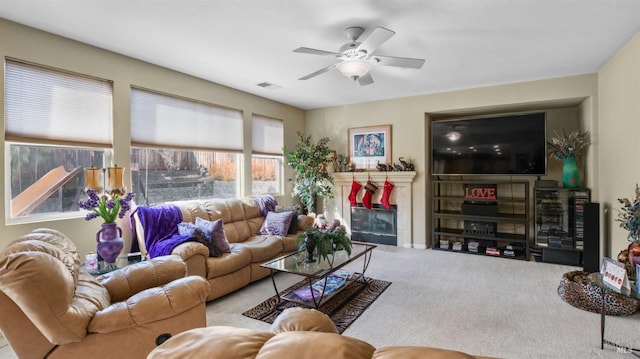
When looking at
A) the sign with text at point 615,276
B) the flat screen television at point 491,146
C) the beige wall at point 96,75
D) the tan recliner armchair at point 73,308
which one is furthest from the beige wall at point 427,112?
the tan recliner armchair at point 73,308

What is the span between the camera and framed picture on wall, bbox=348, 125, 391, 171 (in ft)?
18.5

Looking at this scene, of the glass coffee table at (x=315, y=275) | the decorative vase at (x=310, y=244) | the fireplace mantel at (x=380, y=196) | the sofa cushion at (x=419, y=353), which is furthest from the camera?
the fireplace mantel at (x=380, y=196)

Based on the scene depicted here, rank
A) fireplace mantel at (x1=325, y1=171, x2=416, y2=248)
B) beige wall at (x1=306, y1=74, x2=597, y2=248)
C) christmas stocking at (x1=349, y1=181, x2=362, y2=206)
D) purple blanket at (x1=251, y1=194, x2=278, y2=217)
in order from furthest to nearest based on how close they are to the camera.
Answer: christmas stocking at (x1=349, y1=181, x2=362, y2=206) < fireplace mantel at (x1=325, y1=171, x2=416, y2=248) < purple blanket at (x1=251, y1=194, x2=278, y2=217) < beige wall at (x1=306, y1=74, x2=597, y2=248)

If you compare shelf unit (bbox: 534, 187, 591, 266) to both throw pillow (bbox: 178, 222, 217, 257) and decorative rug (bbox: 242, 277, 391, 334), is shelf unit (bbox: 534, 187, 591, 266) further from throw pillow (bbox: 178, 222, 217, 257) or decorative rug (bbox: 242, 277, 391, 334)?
throw pillow (bbox: 178, 222, 217, 257)

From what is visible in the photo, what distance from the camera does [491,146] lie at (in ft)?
16.0

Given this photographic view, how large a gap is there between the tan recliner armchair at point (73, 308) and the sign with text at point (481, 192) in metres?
4.46

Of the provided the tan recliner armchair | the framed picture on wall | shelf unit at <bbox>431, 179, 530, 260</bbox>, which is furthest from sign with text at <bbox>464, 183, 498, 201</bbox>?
the tan recliner armchair

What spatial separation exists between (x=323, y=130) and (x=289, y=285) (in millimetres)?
3521

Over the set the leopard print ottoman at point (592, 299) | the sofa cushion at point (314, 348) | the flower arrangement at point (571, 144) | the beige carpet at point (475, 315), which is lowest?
the beige carpet at point (475, 315)

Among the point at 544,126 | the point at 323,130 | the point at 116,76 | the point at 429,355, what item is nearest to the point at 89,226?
the point at 116,76

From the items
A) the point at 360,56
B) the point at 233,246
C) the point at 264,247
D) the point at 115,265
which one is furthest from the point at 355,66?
the point at 115,265

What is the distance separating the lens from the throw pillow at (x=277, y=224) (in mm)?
4238

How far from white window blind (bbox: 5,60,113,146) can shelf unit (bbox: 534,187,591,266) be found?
220 inches

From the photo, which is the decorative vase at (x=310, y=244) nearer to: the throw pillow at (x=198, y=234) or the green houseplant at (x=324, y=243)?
the green houseplant at (x=324, y=243)
